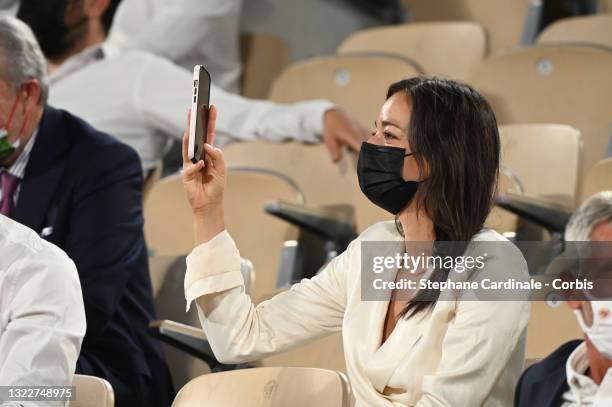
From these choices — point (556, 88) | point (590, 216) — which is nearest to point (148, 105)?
point (556, 88)

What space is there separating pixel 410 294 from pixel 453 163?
0.20 meters

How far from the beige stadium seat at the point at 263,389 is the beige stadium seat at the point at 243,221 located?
2.99ft

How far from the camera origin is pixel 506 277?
1.64m

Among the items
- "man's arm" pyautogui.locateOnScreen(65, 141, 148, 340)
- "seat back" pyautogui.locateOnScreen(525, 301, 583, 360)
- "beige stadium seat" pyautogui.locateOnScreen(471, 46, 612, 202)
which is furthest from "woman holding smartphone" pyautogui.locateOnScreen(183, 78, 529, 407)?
"beige stadium seat" pyautogui.locateOnScreen(471, 46, 612, 202)

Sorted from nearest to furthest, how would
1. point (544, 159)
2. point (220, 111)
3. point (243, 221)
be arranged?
point (544, 159) → point (243, 221) → point (220, 111)

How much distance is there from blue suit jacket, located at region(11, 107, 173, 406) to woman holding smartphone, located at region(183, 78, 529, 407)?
473 mm

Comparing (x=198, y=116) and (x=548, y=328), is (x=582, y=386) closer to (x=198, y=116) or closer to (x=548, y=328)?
(x=548, y=328)

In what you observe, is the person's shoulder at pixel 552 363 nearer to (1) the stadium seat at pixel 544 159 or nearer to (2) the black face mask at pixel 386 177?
(2) the black face mask at pixel 386 177

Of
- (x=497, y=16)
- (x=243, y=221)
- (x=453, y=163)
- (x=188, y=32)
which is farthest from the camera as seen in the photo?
(x=497, y=16)

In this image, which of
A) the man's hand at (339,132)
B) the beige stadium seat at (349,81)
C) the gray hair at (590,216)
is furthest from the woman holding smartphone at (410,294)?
the beige stadium seat at (349,81)

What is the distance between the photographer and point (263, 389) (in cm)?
173

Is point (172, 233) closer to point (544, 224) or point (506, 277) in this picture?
point (544, 224)

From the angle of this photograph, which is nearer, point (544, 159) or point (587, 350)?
point (587, 350)

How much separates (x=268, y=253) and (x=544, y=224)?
68 centimetres
